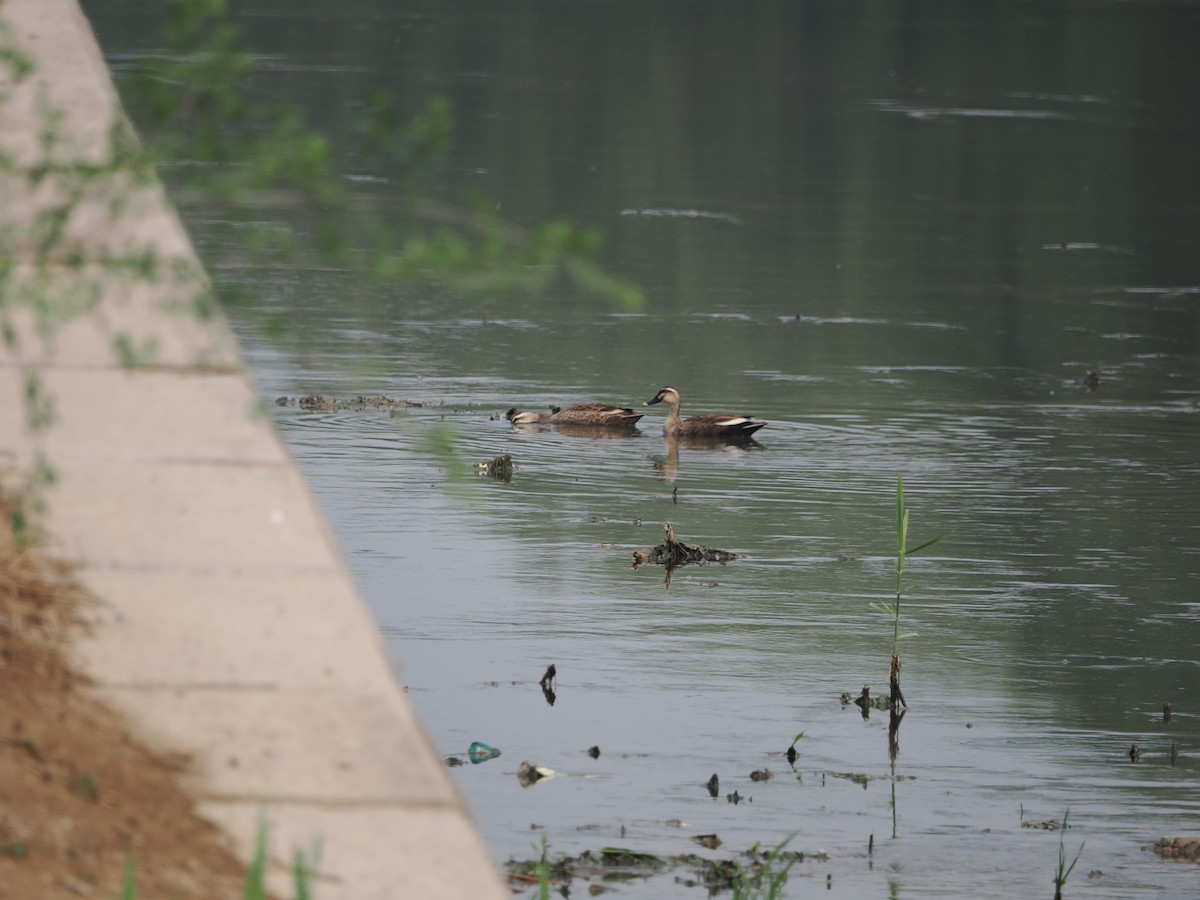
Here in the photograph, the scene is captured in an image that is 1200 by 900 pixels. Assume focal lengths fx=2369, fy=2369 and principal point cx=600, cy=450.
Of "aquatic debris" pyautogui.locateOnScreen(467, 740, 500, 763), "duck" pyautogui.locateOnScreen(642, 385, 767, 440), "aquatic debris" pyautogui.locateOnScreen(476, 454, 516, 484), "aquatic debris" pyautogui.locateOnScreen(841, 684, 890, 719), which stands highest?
"duck" pyautogui.locateOnScreen(642, 385, 767, 440)

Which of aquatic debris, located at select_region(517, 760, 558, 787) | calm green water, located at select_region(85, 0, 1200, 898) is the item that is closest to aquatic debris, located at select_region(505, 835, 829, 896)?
calm green water, located at select_region(85, 0, 1200, 898)

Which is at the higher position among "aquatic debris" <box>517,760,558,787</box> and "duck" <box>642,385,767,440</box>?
"duck" <box>642,385,767,440</box>

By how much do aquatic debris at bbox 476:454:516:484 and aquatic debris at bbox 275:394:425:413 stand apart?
2.19m

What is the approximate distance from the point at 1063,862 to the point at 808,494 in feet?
22.2

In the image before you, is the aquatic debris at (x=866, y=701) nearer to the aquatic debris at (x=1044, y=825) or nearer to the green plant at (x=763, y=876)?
Answer: the aquatic debris at (x=1044, y=825)

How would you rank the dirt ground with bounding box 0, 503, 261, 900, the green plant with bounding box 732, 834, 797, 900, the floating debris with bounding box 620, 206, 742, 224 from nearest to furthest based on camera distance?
the dirt ground with bounding box 0, 503, 261, 900 < the green plant with bounding box 732, 834, 797, 900 < the floating debris with bounding box 620, 206, 742, 224

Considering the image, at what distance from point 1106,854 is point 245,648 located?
199 inches

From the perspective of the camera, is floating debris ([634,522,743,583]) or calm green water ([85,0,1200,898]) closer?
calm green water ([85,0,1200,898])

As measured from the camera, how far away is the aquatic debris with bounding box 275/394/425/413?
17.4 meters

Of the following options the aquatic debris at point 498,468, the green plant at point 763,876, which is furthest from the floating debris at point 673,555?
the green plant at point 763,876

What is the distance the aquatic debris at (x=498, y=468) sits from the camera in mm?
15355

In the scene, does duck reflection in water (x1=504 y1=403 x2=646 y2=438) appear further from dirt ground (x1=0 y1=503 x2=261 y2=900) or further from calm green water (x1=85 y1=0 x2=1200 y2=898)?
dirt ground (x1=0 y1=503 x2=261 y2=900)

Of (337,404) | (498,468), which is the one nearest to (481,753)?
(498,468)

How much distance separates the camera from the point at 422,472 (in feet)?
50.8
